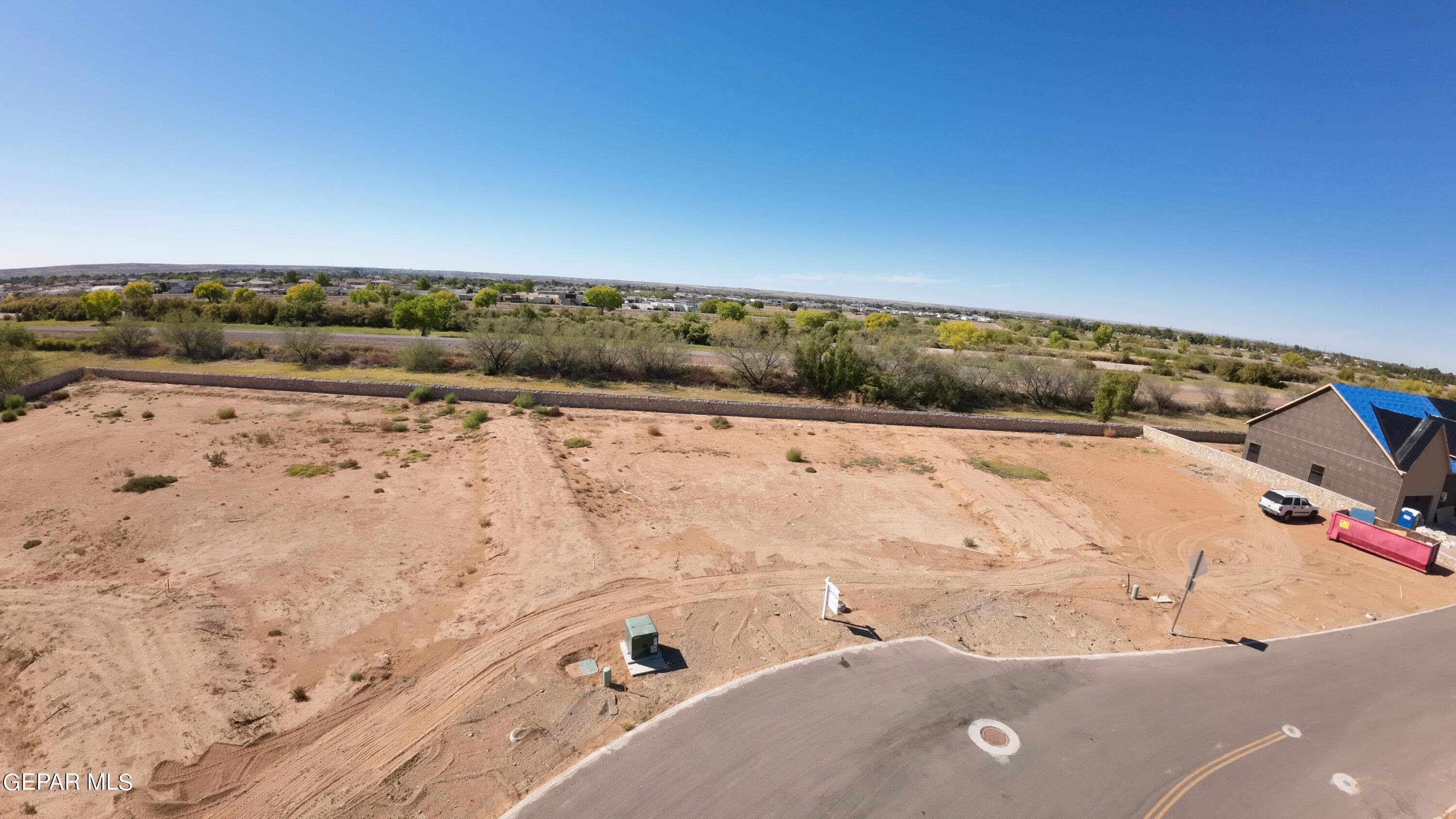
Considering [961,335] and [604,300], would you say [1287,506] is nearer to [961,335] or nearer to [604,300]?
[961,335]

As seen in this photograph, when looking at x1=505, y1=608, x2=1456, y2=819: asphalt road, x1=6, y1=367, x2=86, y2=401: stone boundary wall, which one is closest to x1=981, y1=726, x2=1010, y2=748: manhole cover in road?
x1=505, y1=608, x2=1456, y2=819: asphalt road

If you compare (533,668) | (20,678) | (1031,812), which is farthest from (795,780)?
(20,678)

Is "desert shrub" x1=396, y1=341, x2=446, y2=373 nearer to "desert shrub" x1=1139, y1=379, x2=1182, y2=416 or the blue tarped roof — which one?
the blue tarped roof

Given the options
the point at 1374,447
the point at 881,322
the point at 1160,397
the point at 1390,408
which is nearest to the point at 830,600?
the point at 1374,447

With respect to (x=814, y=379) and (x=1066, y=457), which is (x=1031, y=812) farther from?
(x=814, y=379)

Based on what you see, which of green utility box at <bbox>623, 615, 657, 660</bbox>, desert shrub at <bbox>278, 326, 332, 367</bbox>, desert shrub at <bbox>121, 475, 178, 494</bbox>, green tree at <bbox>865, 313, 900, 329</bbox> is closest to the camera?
green utility box at <bbox>623, 615, 657, 660</bbox>

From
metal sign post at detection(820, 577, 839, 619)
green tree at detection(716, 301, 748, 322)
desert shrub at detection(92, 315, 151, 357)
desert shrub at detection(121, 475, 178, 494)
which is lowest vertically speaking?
desert shrub at detection(121, 475, 178, 494)

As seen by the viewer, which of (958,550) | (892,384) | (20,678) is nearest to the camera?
(20,678)
